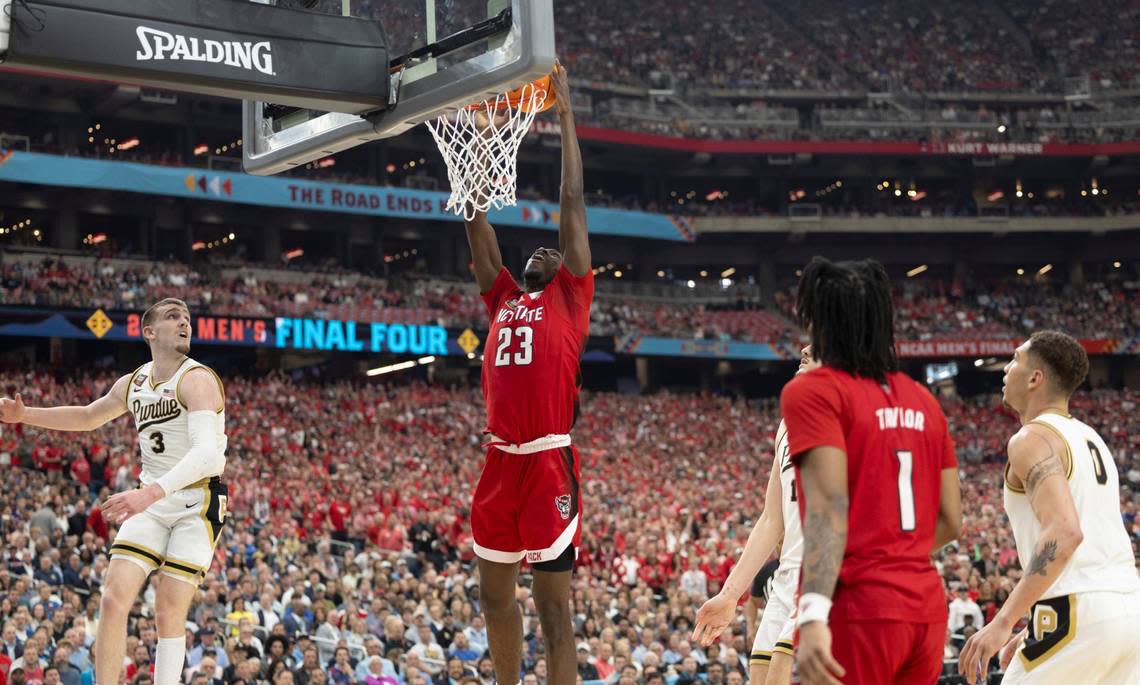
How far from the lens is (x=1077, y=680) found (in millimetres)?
5574

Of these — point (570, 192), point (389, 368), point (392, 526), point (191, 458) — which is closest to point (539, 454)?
point (570, 192)

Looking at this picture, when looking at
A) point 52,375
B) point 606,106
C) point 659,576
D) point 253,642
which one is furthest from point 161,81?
point 606,106

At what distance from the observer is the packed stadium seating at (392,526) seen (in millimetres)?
14789

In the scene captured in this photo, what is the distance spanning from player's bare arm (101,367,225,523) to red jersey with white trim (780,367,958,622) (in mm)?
3488

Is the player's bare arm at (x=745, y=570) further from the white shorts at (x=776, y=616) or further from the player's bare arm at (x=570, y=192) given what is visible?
the player's bare arm at (x=570, y=192)

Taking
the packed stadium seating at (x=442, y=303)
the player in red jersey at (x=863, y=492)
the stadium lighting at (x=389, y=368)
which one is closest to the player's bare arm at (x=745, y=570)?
the player in red jersey at (x=863, y=492)

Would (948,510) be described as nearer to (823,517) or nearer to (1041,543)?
(823,517)

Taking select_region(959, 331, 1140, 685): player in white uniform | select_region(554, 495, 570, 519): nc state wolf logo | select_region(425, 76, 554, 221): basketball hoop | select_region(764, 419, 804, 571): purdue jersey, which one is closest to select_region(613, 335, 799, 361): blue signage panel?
select_region(425, 76, 554, 221): basketball hoop

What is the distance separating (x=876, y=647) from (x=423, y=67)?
3.85m

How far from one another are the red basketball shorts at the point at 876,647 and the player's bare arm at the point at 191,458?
3.61m

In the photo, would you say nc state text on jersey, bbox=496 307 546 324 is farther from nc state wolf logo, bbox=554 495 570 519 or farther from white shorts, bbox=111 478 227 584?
white shorts, bbox=111 478 227 584

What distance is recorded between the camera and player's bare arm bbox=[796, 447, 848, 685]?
399cm

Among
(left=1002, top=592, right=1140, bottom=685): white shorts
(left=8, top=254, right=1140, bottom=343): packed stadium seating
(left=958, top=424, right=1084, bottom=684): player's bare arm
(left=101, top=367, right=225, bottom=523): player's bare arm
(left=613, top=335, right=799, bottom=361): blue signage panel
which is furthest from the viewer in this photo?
(left=613, top=335, right=799, bottom=361): blue signage panel

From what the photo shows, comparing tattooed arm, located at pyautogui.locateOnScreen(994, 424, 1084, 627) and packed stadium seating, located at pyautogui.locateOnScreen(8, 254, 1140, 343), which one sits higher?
packed stadium seating, located at pyautogui.locateOnScreen(8, 254, 1140, 343)
